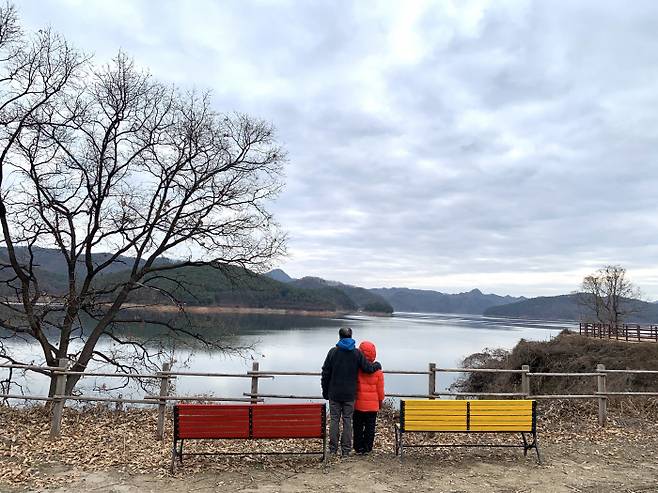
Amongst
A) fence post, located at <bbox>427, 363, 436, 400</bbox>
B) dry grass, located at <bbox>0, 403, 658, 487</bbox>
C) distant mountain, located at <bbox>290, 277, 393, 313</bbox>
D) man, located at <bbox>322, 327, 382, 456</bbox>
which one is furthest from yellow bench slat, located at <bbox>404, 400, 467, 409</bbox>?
distant mountain, located at <bbox>290, 277, 393, 313</bbox>

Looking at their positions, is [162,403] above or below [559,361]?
above

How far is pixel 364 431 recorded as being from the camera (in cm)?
727

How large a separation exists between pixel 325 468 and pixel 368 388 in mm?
1189

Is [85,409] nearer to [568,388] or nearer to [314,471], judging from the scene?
[314,471]

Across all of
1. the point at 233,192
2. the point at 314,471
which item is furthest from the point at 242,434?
the point at 233,192

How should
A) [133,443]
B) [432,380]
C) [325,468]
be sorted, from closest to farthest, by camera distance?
1. [325,468]
2. [133,443]
3. [432,380]

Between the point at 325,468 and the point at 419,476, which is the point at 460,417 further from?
the point at 325,468

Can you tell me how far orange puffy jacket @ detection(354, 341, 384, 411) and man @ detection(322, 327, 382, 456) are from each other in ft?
0.31

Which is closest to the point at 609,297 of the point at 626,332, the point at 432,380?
the point at 626,332

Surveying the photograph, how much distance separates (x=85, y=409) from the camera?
34.9 ft

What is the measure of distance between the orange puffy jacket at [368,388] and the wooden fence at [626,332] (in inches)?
1304

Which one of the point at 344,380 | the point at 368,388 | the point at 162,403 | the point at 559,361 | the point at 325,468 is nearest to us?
the point at 325,468

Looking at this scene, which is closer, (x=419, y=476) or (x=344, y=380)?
(x=419, y=476)

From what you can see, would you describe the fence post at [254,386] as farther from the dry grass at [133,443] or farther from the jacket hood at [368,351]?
the jacket hood at [368,351]
